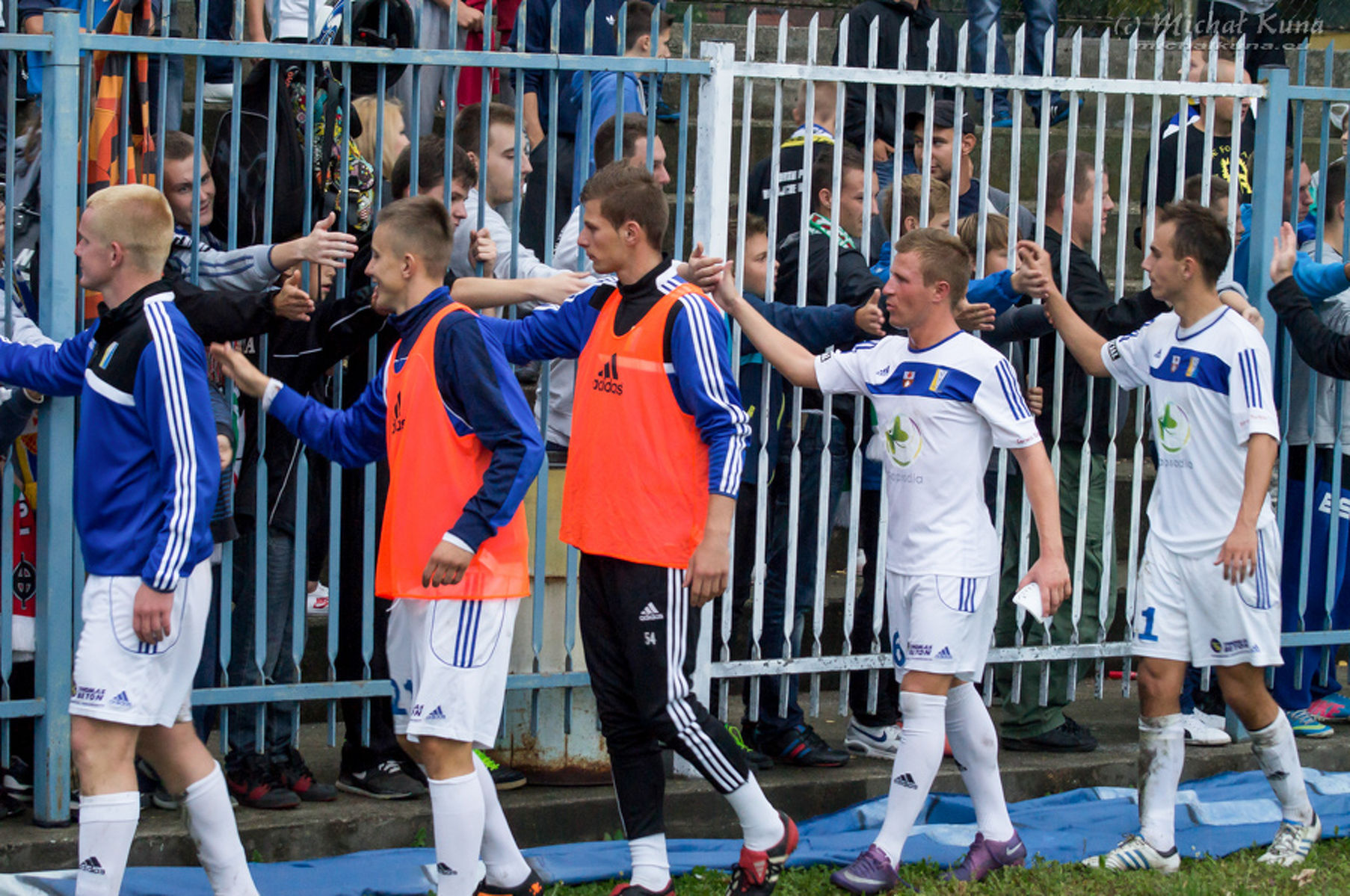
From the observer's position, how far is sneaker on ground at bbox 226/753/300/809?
17.5 ft

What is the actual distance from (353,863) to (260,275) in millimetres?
1900

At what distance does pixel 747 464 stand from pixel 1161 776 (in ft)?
5.86

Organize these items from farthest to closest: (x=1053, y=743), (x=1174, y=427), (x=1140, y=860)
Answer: (x=1053, y=743) < (x=1174, y=427) < (x=1140, y=860)

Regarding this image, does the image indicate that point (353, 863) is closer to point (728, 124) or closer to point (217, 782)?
point (217, 782)

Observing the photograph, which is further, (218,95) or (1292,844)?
(218,95)

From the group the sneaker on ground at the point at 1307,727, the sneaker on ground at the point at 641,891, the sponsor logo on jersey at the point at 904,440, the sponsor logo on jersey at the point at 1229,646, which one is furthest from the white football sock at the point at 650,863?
the sneaker on ground at the point at 1307,727

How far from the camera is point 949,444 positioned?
5.05m

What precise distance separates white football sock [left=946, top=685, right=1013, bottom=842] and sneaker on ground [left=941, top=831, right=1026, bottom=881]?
21 millimetres

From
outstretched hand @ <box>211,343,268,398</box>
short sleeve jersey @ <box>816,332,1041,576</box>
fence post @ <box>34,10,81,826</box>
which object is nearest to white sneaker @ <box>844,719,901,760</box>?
short sleeve jersey @ <box>816,332,1041,576</box>

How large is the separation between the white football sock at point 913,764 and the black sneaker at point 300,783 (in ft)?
6.13

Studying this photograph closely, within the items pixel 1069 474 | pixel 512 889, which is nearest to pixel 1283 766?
pixel 1069 474

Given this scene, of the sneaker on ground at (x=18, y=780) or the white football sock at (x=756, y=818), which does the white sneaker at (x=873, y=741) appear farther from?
the sneaker on ground at (x=18, y=780)

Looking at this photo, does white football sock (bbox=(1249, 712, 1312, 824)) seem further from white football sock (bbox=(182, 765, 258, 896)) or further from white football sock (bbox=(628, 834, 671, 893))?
white football sock (bbox=(182, 765, 258, 896))

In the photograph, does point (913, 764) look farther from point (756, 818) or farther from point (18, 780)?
point (18, 780)
